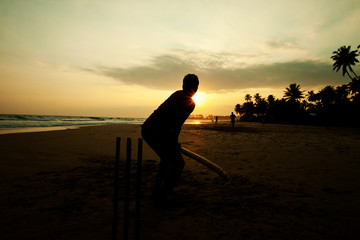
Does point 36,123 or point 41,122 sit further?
point 41,122

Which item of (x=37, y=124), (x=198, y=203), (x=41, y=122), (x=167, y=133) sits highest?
(x=167, y=133)

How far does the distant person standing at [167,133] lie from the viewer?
306 cm

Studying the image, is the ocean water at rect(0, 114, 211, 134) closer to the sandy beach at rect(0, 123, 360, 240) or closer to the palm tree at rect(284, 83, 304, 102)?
the sandy beach at rect(0, 123, 360, 240)

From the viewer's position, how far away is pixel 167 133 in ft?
10.0

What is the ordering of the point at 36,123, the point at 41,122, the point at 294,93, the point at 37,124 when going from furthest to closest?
the point at 294,93, the point at 41,122, the point at 36,123, the point at 37,124

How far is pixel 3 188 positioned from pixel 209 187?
384 centimetres

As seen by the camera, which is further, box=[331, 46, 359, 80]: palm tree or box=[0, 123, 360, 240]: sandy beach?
box=[331, 46, 359, 80]: palm tree

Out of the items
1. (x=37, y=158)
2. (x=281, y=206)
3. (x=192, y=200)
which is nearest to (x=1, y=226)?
(x=192, y=200)

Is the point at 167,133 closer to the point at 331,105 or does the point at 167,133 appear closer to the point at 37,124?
the point at 37,124

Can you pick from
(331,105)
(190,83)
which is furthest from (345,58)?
(190,83)

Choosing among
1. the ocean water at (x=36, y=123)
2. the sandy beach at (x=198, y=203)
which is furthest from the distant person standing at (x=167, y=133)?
the ocean water at (x=36, y=123)

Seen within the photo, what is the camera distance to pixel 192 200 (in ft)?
11.4

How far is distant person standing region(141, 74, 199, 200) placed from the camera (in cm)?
306

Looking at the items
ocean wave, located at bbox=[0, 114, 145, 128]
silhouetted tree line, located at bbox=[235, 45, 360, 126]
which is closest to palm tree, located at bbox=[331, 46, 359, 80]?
silhouetted tree line, located at bbox=[235, 45, 360, 126]
